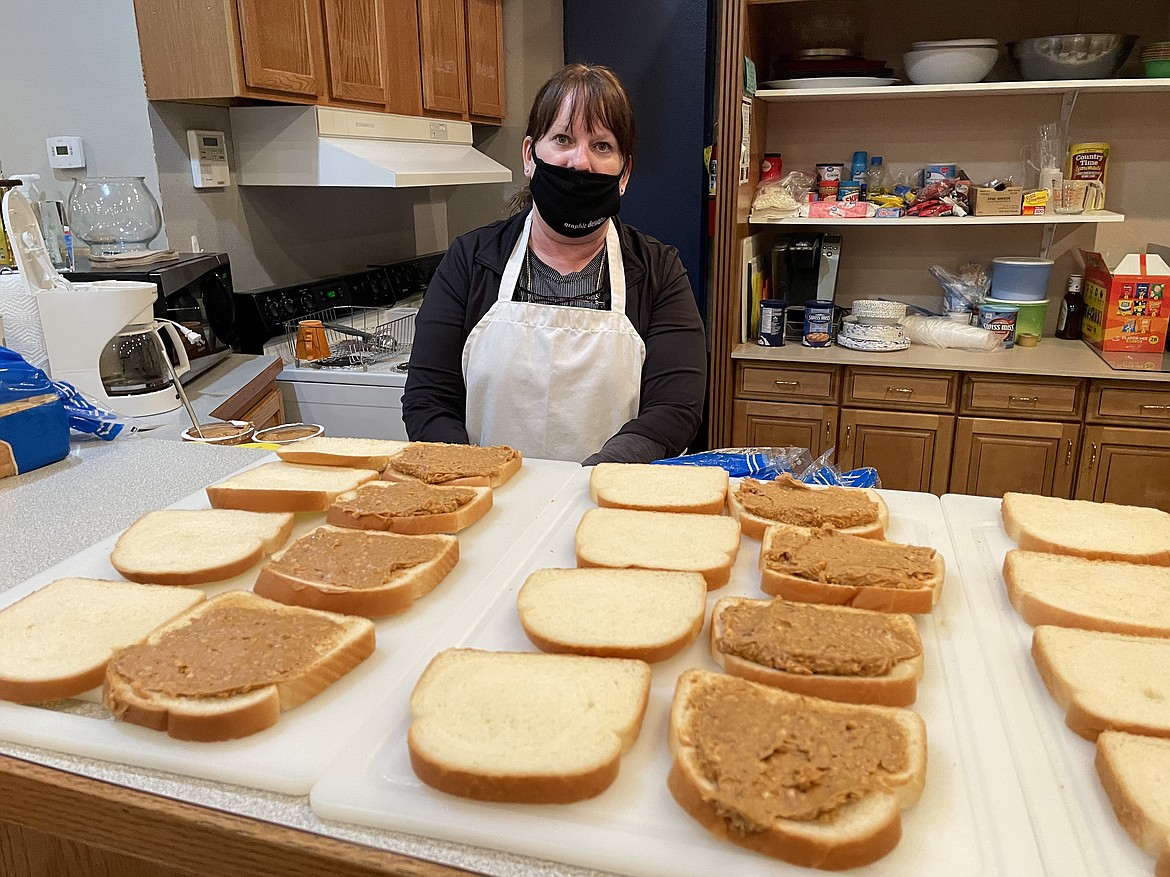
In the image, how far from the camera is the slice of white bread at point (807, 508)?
119 centimetres

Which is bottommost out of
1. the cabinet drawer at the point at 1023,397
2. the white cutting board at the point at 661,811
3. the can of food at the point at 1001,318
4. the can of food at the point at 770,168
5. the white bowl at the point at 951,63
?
the cabinet drawer at the point at 1023,397

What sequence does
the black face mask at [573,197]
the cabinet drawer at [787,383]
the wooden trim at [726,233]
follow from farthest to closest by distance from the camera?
the cabinet drawer at [787,383], the wooden trim at [726,233], the black face mask at [573,197]

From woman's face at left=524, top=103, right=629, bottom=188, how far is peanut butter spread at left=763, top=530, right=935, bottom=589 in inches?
44.9

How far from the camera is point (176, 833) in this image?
2.32 ft

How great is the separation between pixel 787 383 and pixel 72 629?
289 centimetres

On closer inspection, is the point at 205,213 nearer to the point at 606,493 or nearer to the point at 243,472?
the point at 243,472

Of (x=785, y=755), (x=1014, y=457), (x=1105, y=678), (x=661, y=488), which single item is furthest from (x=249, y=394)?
(x=1014, y=457)

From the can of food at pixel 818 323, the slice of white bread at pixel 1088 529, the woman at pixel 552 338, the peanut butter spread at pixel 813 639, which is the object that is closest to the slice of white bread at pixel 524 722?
the peanut butter spread at pixel 813 639

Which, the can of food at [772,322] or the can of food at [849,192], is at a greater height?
the can of food at [849,192]

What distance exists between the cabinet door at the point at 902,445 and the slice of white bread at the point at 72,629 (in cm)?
283

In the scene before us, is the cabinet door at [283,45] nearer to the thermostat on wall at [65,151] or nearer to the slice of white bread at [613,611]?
the thermostat on wall at [65,151]

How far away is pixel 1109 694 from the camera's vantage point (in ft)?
2.58

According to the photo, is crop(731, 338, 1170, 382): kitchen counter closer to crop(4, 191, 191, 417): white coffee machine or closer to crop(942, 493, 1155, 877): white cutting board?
crop(4, 191, 191, 417): white coffee machine

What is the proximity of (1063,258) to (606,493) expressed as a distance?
3.20m
